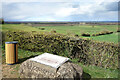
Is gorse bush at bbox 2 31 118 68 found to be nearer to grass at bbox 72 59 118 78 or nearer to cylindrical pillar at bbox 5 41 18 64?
grass at bbox 72 59 118 78

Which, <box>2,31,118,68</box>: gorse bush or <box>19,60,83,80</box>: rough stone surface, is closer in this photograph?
<box>19,60,83,80</box>: rough stone surface

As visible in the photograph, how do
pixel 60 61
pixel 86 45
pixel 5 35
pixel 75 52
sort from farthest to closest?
pixel 5 35 < pixel 75 52 < pixel 86 45 < pixel 60 61

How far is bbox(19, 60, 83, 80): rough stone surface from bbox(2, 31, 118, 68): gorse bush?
181 centimetres

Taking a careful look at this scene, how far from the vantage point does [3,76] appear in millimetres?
A: 4211

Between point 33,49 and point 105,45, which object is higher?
point 105,45

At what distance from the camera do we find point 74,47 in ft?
19.2

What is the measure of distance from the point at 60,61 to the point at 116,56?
298cm

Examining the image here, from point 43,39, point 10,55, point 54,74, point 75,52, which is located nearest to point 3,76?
point 10,55

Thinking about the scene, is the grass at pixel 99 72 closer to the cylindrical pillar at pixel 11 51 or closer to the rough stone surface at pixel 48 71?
the rough stone surface at pixel 48 71

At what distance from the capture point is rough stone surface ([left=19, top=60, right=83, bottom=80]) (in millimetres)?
3445

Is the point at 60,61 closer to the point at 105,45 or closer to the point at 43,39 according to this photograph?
the point at 105,45

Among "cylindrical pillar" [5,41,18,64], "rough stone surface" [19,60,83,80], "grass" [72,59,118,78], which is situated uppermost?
"cylindrical pillar" [5,41,18,64]

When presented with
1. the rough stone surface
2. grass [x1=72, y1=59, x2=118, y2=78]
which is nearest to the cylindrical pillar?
the rough stone surface

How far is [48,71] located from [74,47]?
273 centimetres
